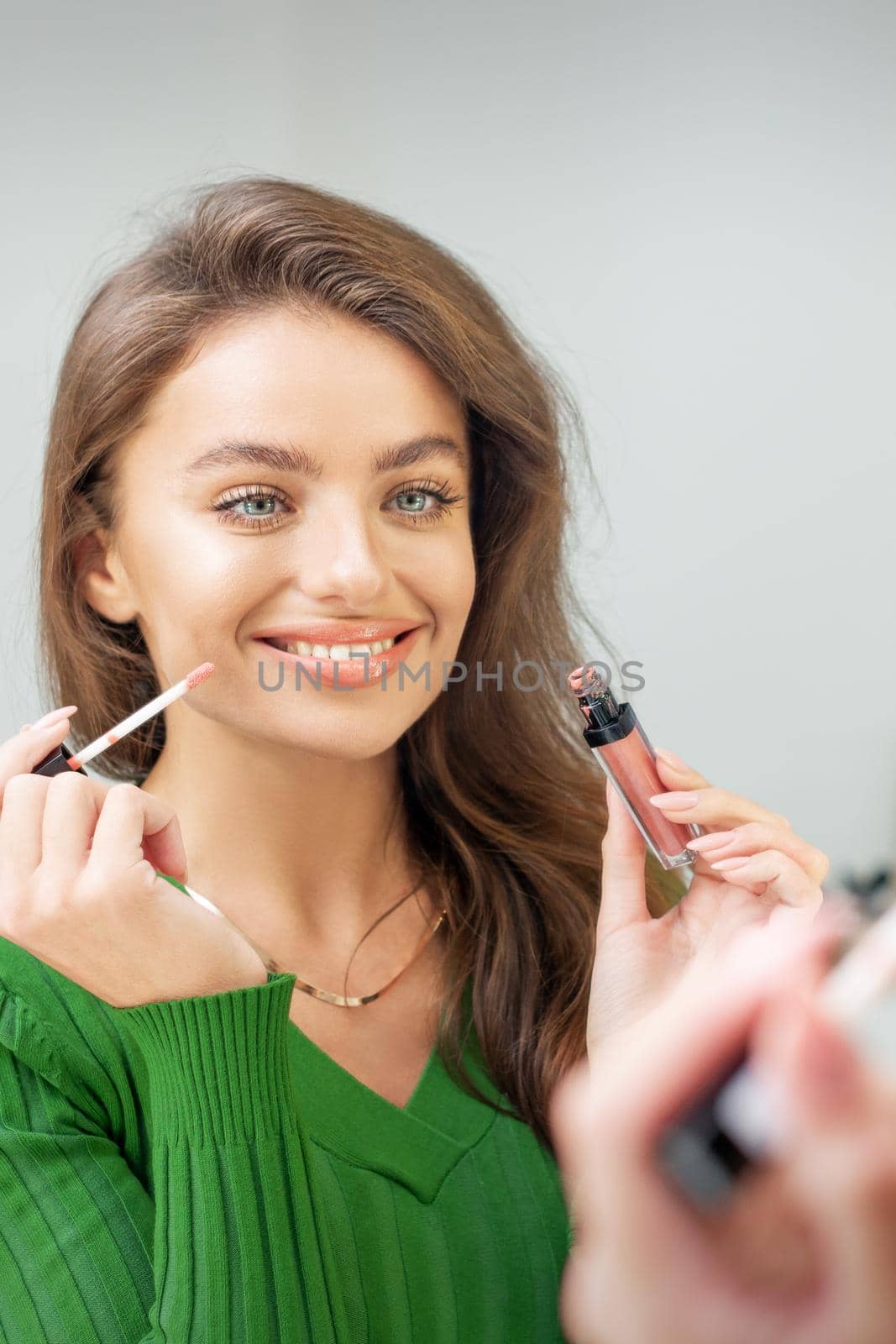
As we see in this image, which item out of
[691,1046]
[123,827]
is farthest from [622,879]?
[691,1046]

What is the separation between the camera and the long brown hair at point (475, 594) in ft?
3.08

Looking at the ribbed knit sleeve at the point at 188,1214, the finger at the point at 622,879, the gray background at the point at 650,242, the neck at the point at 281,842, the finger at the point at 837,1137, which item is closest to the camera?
the finger at the point at 837,1137

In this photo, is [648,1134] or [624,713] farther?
[624,713]

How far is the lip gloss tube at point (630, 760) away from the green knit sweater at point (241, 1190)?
0.25 m

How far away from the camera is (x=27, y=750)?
772mm

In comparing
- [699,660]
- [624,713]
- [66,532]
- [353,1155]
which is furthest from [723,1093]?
[699,660]

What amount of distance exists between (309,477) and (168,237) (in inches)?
10.6

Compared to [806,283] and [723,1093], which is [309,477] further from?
[806,283]

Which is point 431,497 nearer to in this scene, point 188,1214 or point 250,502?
point 250,502

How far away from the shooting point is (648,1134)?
285mm

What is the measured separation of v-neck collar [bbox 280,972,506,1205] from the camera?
876 millimetres

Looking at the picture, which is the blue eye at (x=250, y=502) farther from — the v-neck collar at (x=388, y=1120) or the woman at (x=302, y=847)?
the v-neck collar at (x=388, y=1120)

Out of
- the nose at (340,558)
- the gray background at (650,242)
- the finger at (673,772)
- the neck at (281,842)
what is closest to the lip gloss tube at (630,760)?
the finger at (673,772)

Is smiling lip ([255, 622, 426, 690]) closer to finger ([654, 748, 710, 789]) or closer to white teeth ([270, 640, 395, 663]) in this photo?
white teeth ([270, 640, 395, 663])
